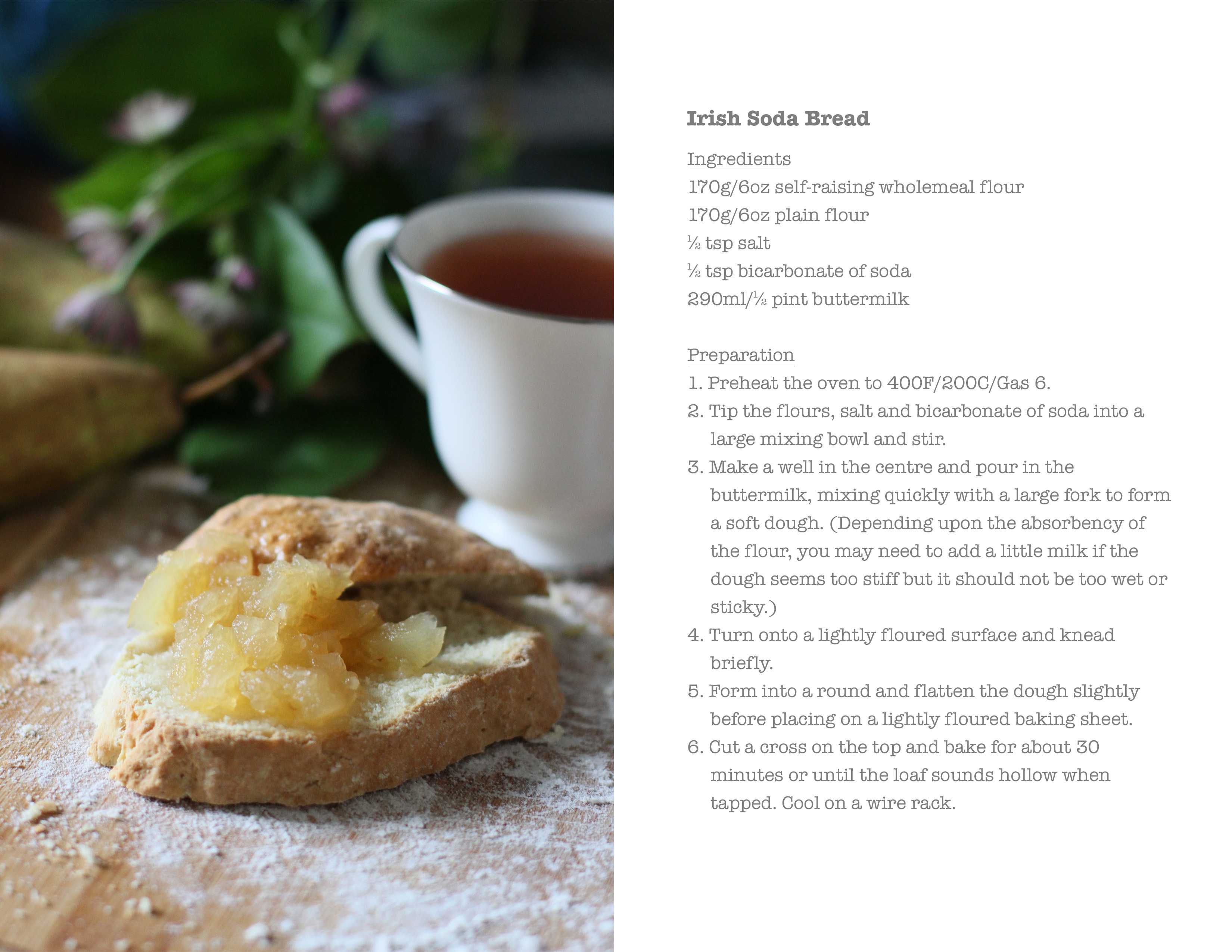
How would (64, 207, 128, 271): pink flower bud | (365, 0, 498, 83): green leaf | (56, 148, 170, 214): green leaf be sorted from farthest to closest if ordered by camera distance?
1. (365, 0, 498, 83): green leaf
2. (56, 148, 170, 214): green leaf
3. (64, 207, 128, 271): pink flower bud

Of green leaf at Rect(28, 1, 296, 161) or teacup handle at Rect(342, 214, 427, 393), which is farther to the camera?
green leaf at Rect(28, 1, 296, 161)

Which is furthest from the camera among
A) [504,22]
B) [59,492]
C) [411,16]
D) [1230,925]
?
[504,22]

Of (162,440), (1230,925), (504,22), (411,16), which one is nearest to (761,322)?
(1230,925)

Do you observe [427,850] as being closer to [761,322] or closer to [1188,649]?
[761,322]

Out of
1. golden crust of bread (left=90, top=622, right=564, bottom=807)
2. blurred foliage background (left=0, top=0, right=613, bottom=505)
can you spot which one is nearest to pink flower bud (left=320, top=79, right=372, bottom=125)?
blurred foliage background (left=0, top=0, right=613, bottom=505)

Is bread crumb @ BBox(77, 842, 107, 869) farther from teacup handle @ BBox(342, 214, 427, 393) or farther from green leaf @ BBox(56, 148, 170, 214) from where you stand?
green leaf @ BBox(56, 148, 170, 214)
